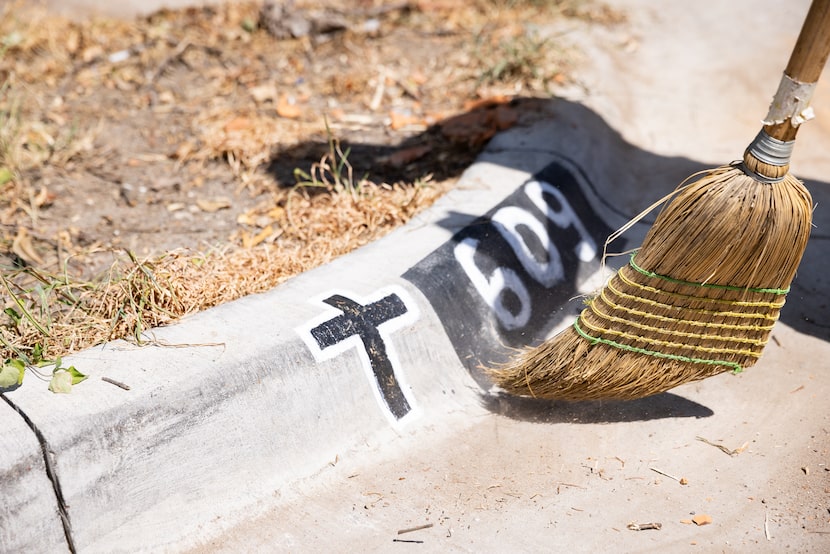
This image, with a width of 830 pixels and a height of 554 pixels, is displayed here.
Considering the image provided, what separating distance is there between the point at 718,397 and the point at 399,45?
3.59 m

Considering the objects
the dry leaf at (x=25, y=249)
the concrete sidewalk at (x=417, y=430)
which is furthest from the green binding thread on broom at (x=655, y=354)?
the dry leaf at (x=25, y=249)

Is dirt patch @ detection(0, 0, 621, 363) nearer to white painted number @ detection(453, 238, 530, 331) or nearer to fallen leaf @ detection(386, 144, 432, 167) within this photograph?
fallen leaf @ detection(386, 144, 432, 167)

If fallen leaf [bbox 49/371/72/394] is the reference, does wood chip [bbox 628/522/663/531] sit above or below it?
below

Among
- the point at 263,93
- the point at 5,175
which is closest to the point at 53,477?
the point at 5,175

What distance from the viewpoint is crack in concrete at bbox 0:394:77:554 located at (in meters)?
2.28

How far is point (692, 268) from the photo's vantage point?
8.57ft

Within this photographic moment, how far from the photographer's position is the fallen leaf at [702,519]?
2609 millimetres

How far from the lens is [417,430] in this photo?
3018 mm

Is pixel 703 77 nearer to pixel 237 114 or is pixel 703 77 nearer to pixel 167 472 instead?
→ pixel 237 114

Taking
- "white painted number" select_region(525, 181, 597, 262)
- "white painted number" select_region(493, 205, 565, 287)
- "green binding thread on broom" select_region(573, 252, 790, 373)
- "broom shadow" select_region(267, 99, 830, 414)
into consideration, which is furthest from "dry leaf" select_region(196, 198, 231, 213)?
"green binding thread on broom" select_region(573, 252, 790, 373)

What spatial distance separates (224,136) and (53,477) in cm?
269

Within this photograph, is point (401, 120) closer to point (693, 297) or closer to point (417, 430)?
point (417, 430)

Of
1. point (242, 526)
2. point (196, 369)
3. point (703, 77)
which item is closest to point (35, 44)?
point (196, 369)

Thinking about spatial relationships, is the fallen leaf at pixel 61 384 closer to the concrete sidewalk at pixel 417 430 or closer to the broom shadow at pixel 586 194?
the concrete sidewalk at pixel 417 430
